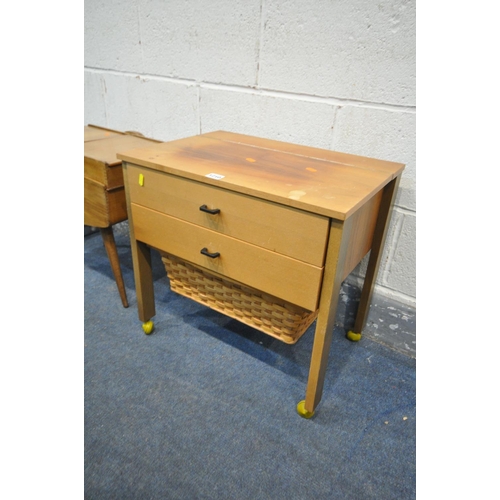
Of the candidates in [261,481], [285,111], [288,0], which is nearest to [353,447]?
[261,481]

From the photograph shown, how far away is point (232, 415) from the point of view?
111cm

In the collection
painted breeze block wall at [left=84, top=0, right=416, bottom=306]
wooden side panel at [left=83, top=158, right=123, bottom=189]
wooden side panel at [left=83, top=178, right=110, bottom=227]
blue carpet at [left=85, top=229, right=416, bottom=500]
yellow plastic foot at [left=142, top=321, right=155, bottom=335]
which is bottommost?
blue carpet at [left=85, top=229, right=416, bottom=500]

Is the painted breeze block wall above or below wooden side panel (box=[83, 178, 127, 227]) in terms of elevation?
above

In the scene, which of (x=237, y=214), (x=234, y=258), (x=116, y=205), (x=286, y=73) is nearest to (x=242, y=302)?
(x=234, y=258)

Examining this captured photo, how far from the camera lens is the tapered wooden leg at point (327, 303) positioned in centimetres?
81

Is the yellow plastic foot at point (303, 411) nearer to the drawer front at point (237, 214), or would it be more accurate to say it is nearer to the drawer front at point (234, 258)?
the drawer front at point (234, 258)

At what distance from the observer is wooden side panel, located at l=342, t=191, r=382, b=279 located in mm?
933

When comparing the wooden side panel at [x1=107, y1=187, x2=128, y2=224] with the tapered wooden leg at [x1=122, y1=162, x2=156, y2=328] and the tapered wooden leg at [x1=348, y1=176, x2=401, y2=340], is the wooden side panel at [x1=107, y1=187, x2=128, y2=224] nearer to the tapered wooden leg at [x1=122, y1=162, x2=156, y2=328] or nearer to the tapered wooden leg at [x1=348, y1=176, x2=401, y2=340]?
the tapered wooden leg at [x1=122, y1=162, x2=156, y2=328]

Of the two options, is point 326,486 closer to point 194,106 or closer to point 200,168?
point 200,168

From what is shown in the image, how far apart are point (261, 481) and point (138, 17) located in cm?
174

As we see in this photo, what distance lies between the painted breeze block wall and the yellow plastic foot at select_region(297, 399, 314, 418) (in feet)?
1.67

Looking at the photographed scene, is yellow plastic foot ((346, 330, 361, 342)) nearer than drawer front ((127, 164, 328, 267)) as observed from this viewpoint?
No

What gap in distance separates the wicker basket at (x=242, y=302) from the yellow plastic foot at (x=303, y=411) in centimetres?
18

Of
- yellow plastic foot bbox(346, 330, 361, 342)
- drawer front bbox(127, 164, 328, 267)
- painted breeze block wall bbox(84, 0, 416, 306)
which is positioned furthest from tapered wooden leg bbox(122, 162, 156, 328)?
yellow plastic foot bbox(346, 330, 361, 342)
